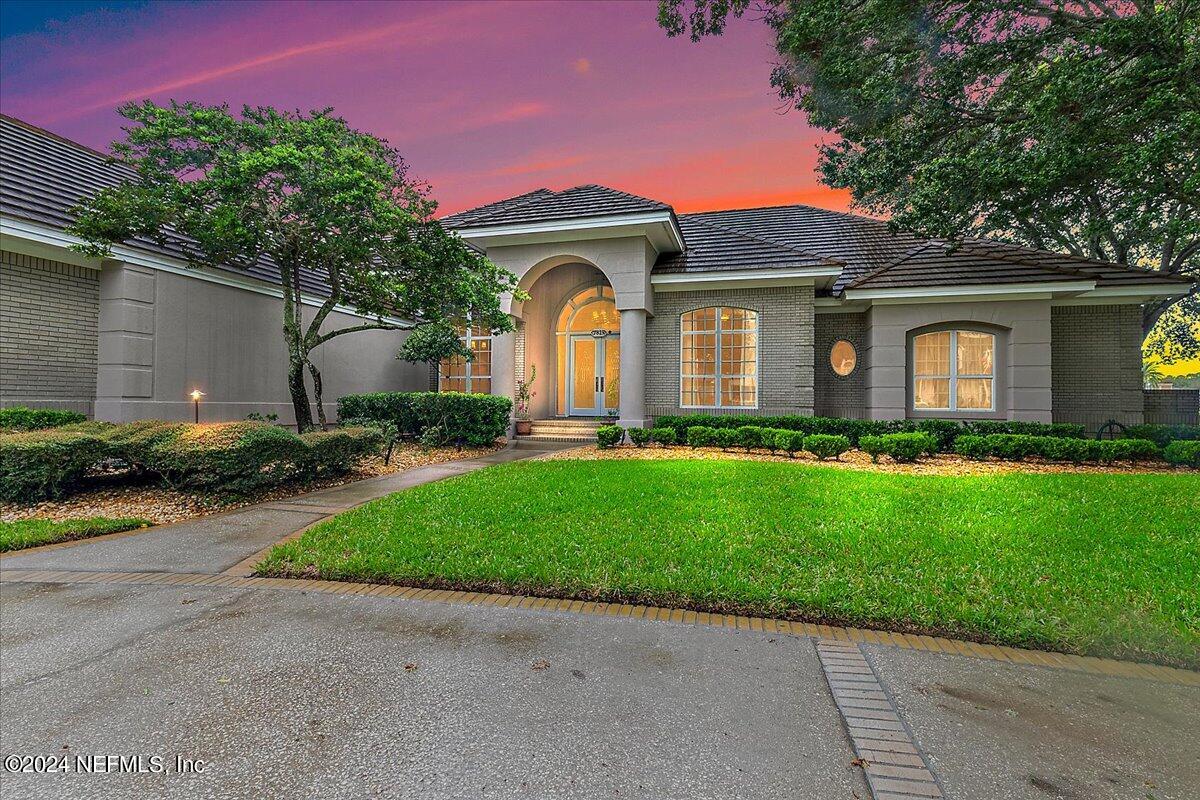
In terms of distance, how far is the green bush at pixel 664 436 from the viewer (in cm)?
1205

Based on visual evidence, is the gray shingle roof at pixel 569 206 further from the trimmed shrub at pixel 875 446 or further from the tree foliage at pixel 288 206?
the trimmed shrub at pixel 875 446

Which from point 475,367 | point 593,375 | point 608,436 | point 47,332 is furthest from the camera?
point 593,375

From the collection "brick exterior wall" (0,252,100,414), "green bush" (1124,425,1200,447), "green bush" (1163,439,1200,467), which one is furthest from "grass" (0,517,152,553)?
"green bush" (1124,425,1200,447)

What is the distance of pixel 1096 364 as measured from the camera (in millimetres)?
13648

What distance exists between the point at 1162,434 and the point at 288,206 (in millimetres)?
18555

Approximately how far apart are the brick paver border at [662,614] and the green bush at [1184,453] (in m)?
10.1

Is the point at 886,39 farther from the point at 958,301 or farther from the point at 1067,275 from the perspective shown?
the point at 1067,275

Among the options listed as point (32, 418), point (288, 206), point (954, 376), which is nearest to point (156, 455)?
point (32, 418)

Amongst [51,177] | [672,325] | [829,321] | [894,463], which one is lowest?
[894,463]

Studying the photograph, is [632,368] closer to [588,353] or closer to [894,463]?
[588,353]

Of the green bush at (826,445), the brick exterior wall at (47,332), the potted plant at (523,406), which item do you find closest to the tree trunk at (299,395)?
the brick exterior wall at (47,332)

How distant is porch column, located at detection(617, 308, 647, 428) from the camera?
43.9ft

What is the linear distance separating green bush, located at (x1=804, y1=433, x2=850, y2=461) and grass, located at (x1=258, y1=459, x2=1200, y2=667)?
9.70 feet

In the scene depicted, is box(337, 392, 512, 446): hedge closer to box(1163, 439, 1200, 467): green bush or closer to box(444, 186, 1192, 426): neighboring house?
box(444, 186, 1192, 426): neighboring house
